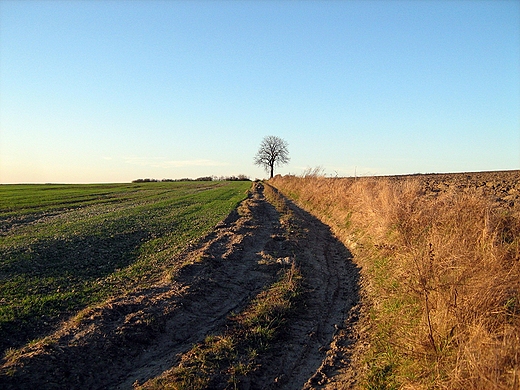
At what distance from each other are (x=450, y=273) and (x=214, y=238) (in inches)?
371

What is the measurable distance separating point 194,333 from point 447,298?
4003mm

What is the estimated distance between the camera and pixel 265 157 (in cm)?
10275

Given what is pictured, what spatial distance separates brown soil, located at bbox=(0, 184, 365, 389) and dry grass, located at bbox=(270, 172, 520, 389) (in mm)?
640

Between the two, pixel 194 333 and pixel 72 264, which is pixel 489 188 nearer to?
pixel 194 333

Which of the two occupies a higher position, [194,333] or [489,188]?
[489,188]

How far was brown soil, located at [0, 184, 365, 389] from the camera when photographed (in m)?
5.16

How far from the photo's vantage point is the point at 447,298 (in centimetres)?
553

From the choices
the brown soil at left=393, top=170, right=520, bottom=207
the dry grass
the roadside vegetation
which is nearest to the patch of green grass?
the roadside vegetation

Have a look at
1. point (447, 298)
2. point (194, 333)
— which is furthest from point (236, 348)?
point (447, 298)

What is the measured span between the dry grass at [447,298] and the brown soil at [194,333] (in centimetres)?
64

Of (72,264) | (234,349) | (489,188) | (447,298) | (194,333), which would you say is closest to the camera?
(447,298)

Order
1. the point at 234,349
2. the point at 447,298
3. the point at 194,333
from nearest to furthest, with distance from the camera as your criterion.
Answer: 1. the point at 447,298
2. the point at 234,349
3. the point at 194,333

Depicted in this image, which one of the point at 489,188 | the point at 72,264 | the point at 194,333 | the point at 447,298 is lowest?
the point at 194,333

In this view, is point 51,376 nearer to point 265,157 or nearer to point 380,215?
point 380,215
